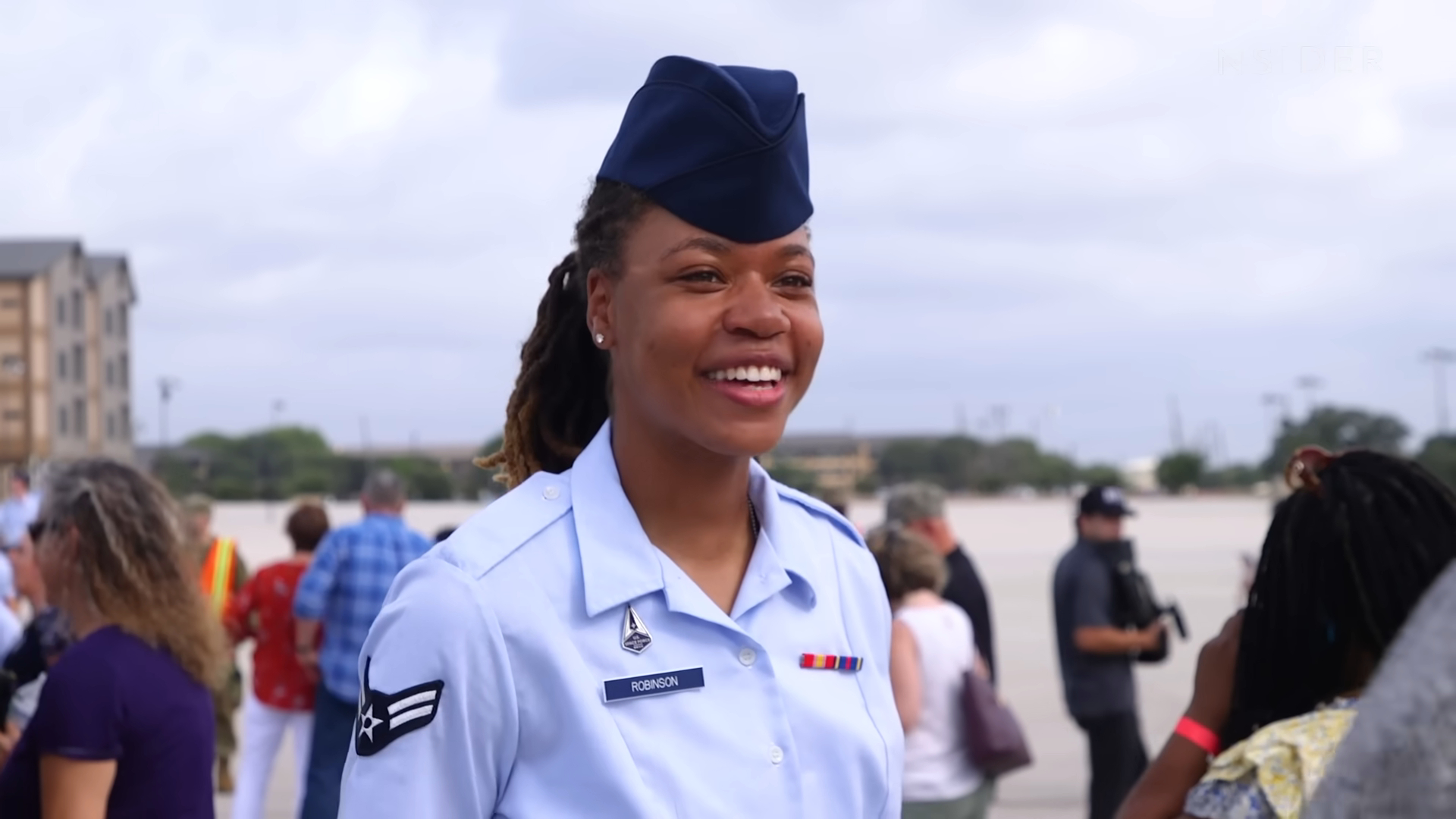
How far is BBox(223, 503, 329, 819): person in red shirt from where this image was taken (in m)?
7.93

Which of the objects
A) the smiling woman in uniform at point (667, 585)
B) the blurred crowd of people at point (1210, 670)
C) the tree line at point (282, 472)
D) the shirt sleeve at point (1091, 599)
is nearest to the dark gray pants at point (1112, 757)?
the shirt sleeve at point (1091, 599)

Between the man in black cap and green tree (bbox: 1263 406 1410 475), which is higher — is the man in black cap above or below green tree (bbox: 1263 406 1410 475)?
above

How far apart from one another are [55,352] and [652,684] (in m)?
67.7

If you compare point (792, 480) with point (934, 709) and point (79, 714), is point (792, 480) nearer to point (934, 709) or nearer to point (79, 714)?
point (934, 709)

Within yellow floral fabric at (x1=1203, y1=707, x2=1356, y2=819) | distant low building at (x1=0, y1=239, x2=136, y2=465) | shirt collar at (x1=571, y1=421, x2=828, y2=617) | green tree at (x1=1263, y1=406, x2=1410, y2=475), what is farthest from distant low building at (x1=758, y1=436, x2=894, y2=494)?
shirt collar at (x1=571, y1=421, x2=828, y2=617)

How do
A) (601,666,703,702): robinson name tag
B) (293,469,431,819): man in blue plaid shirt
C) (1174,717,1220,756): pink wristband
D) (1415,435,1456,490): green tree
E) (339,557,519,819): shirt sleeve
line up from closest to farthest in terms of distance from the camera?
1. (339,557,519,819): shirt sleeve
2. (601,666,703,702): robinson name tag
3. (1174,717,1220,756): pink wristband
4. (293,469,431,819): man in blue plaid shirt
5. (1415,435,1456,490): green tree

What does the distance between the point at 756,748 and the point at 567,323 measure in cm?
77

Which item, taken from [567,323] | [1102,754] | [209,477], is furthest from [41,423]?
[567,323]

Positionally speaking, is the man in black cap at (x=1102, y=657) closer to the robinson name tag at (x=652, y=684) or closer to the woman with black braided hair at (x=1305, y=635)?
the woman with black braided hair at (x=1305, y=635)

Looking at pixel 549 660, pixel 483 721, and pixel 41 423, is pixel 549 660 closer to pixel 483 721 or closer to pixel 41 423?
pixel 483 721

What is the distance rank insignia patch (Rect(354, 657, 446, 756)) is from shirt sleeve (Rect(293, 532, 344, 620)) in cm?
591

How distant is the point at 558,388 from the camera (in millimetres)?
2486

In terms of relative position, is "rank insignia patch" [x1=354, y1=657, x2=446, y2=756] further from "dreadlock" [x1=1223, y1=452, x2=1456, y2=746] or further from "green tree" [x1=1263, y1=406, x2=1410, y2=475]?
"green tree" [x1=1263, y1=406, x2=1410, y2=475]

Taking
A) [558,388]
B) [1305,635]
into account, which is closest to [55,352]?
[558,388]
